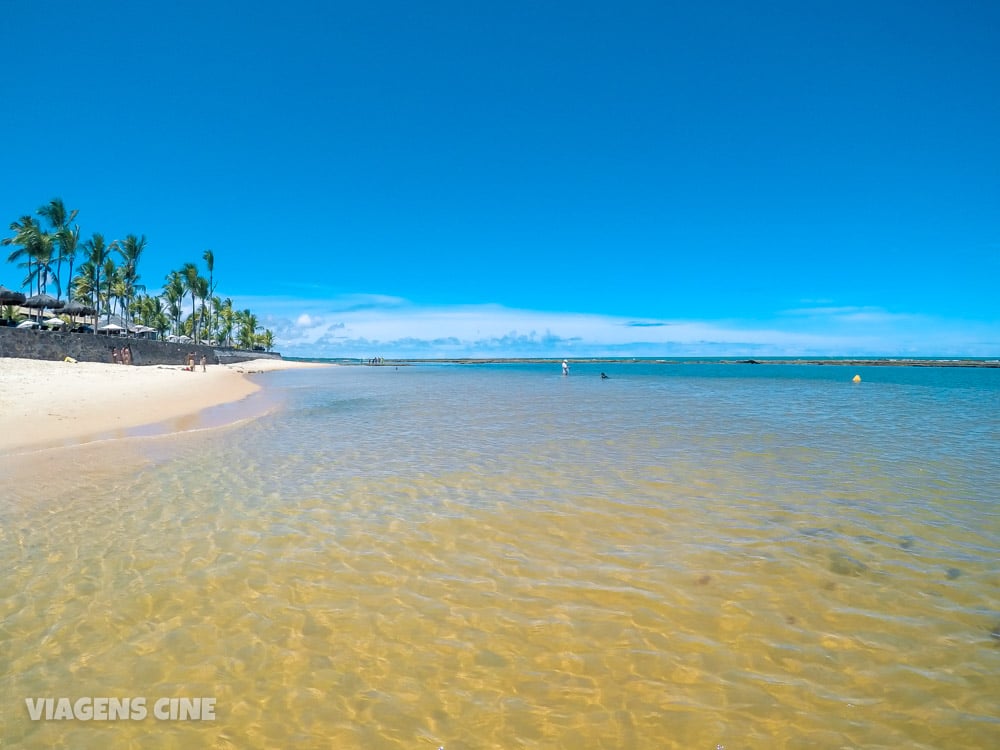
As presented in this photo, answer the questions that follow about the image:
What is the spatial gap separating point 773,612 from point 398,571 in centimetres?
388

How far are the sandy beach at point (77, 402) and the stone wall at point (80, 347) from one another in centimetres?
452

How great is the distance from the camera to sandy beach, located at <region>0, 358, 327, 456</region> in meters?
14.0

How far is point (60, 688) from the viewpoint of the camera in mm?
3662

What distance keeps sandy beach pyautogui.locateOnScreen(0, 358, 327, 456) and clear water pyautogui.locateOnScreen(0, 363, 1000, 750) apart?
13.6 ft

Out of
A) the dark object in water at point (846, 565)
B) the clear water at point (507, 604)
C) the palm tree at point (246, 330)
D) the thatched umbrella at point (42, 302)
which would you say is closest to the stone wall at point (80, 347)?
the thatched umbrella at point (42, 302)

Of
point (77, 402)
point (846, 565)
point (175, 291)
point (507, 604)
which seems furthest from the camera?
point (175, 291)

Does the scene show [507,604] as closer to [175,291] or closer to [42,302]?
[42,302]

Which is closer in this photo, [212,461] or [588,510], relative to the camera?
[588,510]

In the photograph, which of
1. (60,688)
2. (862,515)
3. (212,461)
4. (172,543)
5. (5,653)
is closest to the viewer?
(60,688)

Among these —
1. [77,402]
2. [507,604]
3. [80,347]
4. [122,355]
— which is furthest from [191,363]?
[507,604]

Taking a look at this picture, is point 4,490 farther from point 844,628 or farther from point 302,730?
point 844,628

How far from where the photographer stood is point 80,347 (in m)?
40.7

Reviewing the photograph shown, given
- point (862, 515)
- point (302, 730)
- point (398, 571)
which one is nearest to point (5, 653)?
point (302, 730)

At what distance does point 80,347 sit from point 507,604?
4996 centimetres
